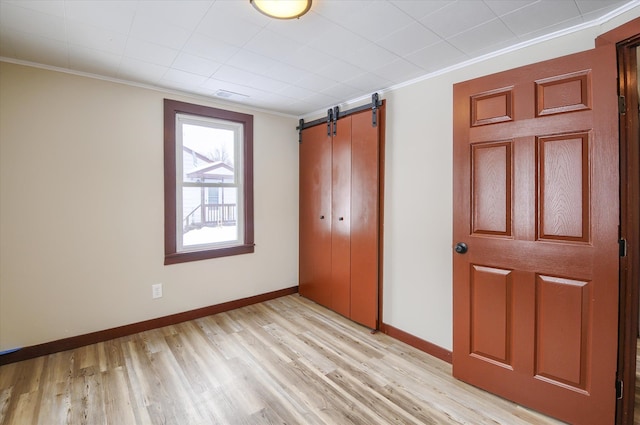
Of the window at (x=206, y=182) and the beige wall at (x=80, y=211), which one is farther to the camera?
the window at (x=206, y=182)

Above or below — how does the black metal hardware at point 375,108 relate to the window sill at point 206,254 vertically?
above

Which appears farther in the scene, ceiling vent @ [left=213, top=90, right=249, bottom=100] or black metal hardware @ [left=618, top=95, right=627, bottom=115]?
ceiling vent @ [left=213, top=90, right=249, bottom=100]

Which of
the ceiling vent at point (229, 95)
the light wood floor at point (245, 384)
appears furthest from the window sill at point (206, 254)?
the ceiling vent at point (229, 95)

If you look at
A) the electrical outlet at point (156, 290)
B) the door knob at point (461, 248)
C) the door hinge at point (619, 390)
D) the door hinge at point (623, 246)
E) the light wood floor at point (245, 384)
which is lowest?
the light wood floor at point (245, 384)

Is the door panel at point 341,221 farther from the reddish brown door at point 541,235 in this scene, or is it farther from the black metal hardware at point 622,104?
the black metal hardware at point 622,104

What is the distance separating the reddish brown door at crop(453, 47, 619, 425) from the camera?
1617mm

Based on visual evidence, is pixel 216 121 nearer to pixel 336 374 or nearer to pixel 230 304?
pixel 230 304

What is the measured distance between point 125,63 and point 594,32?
327 cm

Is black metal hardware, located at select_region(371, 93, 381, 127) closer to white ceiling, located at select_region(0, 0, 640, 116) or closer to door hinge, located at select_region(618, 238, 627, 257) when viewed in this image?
white ceiling, located at select_region(0, 0, 640, 116)

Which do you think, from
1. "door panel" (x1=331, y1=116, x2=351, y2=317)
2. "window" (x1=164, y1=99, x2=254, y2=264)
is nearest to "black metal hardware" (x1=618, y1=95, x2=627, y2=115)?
"door panel" (x1=331, y1=116, x2=351, y2=317)

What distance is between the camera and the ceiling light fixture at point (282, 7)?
1537 millimetres

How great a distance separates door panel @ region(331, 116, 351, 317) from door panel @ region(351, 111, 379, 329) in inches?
2.6

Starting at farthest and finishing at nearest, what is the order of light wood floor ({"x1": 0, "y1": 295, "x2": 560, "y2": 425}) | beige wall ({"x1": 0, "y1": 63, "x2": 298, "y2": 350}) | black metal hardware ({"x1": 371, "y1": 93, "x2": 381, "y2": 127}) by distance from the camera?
black metal hardware ({"x1": 371, "y1": 93, "x2": 381, "y2": 127}) < beige wall ({"x1": 0, "y1": 63, "x2": 298, "y2": 350}) < light wood floor ({"x1": 0, "y1": 295, "x2": 560, "y2": 425})

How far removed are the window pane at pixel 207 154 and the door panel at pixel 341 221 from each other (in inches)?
49.9
